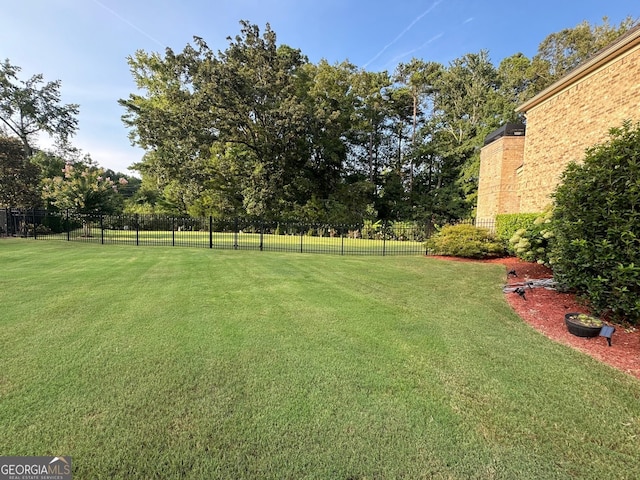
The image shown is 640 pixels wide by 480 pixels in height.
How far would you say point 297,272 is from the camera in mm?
8258

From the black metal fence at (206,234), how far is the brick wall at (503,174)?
14.8 feet

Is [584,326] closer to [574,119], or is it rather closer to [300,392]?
[300,392]

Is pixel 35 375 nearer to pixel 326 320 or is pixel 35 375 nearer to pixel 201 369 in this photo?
pixel 201 369

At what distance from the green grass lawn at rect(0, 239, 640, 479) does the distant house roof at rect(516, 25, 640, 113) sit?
9092mm

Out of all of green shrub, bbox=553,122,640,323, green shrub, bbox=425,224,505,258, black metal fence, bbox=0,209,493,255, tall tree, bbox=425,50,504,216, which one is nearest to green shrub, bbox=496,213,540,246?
green shrub, bbox=425,224,505,258

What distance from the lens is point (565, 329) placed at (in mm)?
4414

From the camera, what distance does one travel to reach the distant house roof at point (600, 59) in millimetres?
8247

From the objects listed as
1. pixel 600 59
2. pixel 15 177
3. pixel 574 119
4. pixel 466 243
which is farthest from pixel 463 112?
pixel 15 177

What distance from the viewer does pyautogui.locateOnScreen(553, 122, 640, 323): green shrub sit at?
4008 mm

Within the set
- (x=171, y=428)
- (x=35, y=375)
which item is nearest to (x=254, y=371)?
(x=171, y=428)

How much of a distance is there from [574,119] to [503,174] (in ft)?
16.2

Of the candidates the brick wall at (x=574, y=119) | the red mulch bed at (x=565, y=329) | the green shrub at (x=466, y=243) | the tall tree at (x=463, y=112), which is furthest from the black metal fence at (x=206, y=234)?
the tall tree at (x=463, y=112)

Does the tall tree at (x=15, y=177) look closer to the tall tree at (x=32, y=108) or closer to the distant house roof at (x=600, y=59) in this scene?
the tall tree at (x=32, y=108)

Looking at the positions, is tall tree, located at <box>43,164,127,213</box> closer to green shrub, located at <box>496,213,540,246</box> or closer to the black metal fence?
the black metal fence
